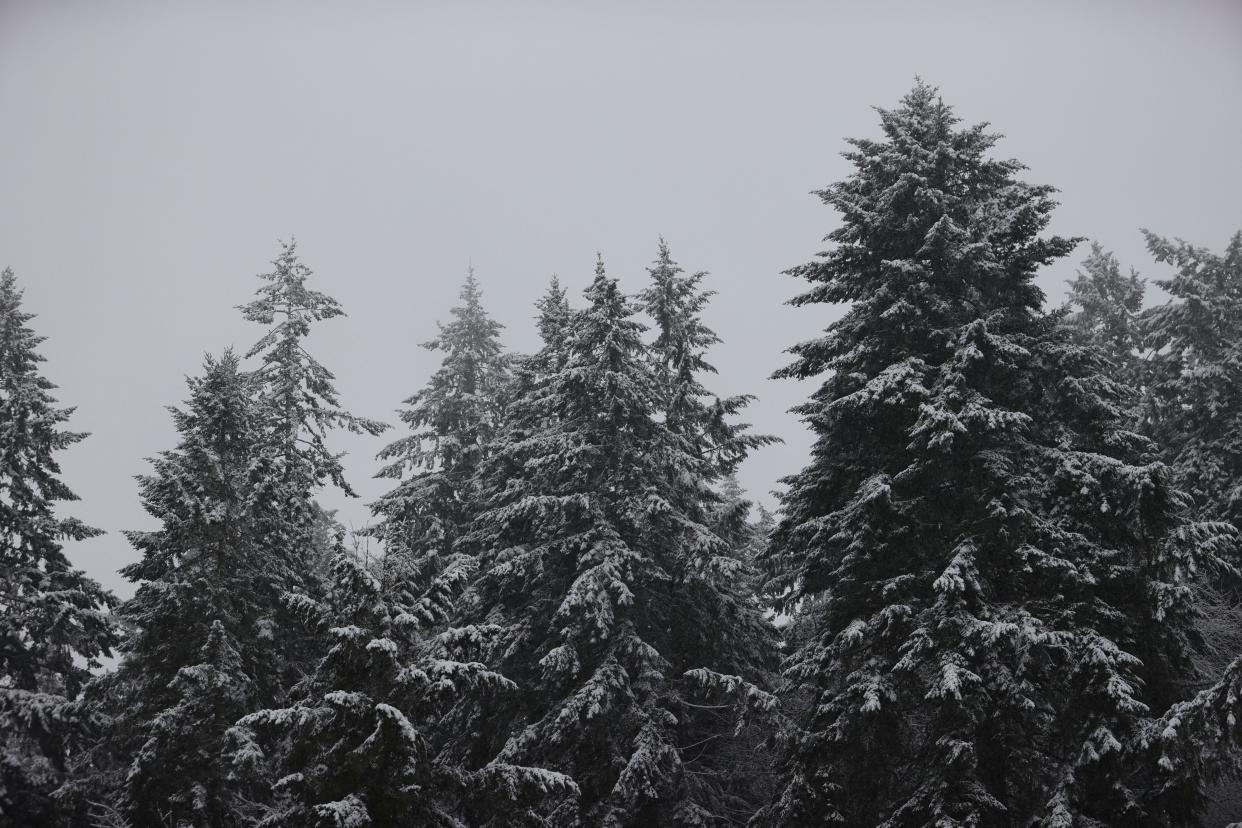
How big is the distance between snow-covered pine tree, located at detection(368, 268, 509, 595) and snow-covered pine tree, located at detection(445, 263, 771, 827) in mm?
3826

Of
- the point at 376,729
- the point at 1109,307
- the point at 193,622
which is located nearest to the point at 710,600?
the point at 376,729

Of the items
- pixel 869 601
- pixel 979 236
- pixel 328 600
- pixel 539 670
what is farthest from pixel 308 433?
pixel 979 236

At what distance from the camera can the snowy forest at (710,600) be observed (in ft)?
32.2

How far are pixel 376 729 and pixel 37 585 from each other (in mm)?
12272

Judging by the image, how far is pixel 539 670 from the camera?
1616 centimetres

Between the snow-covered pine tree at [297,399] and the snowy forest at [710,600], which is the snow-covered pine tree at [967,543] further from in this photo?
the snow-covered pine tree at [297,399]

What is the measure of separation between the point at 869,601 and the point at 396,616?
8.16 meters

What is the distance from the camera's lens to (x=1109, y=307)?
27.4 meters

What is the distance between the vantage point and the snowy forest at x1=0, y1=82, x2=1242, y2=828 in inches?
386

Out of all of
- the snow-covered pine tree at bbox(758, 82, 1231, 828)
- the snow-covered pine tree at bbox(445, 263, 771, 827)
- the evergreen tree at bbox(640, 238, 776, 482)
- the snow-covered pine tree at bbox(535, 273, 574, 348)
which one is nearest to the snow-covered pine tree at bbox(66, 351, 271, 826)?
the snow-covered pine tree at bbox(445, 263, 771, 827)

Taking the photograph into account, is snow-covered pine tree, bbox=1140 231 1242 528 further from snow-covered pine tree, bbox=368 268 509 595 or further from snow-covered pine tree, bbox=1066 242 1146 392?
snow-covered pine tree, bbox=368 268 509 595

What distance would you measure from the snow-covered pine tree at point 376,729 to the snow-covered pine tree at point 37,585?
3.94 metres

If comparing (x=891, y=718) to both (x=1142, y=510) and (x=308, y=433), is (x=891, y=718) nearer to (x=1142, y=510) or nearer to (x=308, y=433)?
(x=1142, y=510)

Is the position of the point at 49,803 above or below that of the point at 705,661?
below
